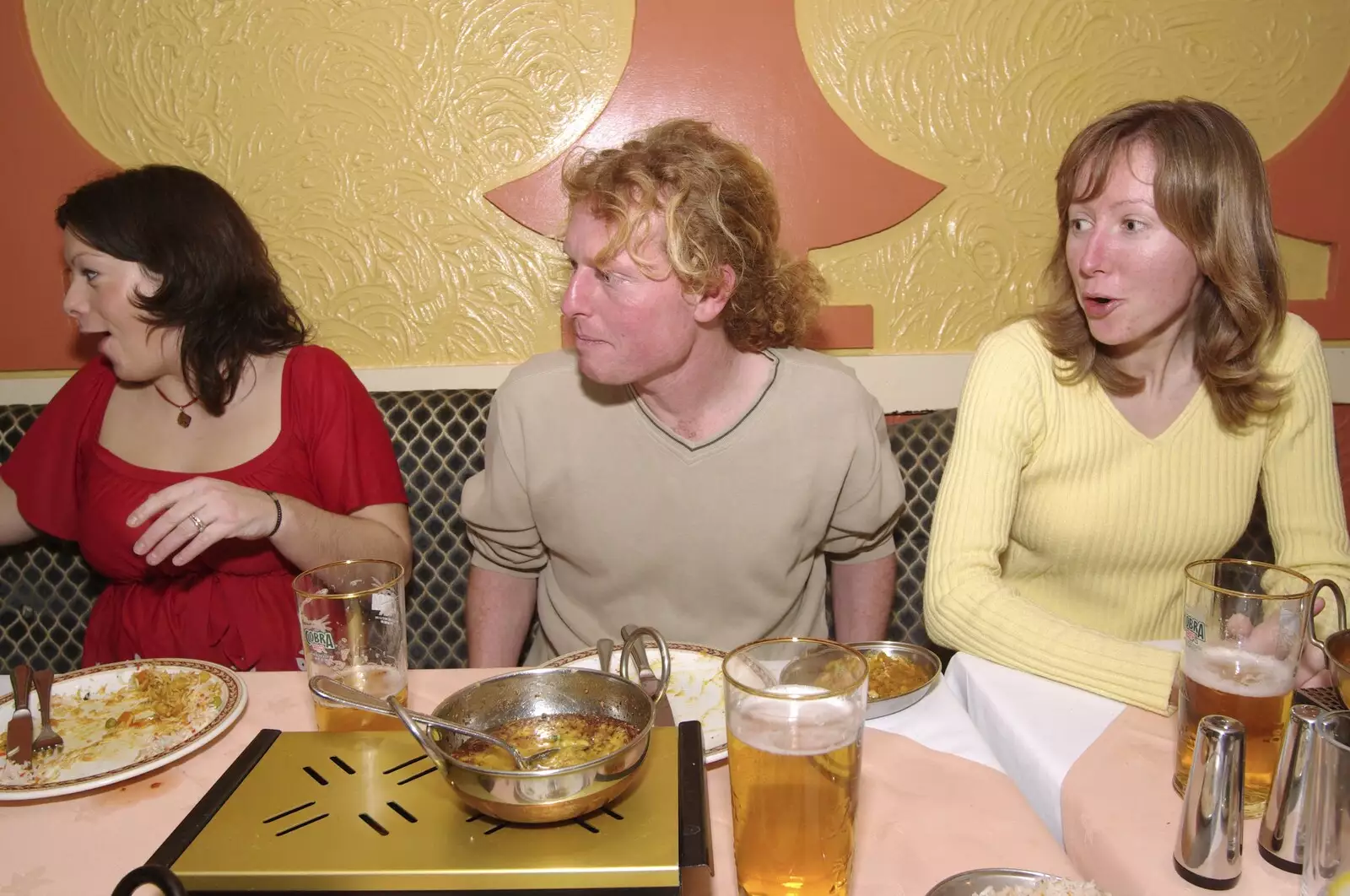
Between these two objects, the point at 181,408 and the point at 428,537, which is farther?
the point at 428,537

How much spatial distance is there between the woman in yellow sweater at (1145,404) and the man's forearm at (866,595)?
0.29 meters

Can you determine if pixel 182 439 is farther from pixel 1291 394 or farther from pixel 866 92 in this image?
pixel 1291 394

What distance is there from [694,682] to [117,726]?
28.9 inches

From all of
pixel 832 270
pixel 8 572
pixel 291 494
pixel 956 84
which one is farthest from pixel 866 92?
pixel 8 572

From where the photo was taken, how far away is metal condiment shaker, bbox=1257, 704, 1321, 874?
0.89 meters

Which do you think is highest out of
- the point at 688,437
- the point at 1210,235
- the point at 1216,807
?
the point at 1210,235

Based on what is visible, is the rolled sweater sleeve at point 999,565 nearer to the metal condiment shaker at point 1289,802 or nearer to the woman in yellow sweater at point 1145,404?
the woman in yellow sweater at point 1145,404

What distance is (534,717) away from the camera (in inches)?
40.8

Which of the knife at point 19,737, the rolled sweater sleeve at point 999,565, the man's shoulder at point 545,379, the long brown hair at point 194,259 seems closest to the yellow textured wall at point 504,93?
the long brown hair at point 194,259

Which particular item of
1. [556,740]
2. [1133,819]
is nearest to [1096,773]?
[1133,819]

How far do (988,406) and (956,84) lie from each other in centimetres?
112

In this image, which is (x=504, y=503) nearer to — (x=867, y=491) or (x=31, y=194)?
(x=867, y=491)

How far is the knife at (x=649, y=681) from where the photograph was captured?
1168 millimetres

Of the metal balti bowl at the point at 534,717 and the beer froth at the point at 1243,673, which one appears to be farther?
the beer froth at the point at 1243,673
